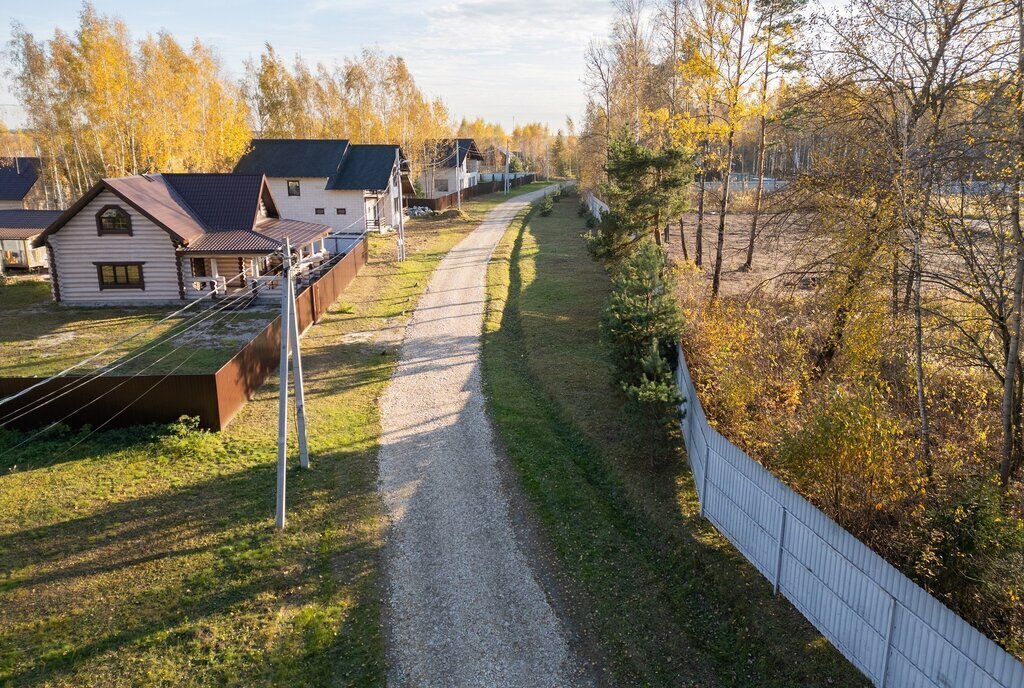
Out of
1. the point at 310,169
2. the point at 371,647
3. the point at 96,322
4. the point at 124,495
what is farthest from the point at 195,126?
the point at 371,647

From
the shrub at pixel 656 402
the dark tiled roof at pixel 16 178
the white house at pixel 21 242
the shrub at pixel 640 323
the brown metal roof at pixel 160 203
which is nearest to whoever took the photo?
the shrub at pixel 656 402

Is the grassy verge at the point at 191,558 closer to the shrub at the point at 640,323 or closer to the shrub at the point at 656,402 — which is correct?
the shrub at the point at 656,402

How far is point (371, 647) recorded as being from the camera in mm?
9562

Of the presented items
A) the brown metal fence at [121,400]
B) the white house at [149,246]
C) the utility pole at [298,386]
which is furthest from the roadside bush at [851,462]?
the white house at [149,246]

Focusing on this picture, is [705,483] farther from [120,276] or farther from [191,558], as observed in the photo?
[120,276]

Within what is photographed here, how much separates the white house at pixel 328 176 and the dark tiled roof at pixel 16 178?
60.7 feet

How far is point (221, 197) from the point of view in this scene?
100ft

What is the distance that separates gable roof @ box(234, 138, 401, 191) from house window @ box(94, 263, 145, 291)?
17.8 meters

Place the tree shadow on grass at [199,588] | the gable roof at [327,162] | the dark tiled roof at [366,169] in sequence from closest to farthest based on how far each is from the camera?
1. the tree shadow on grass at [199,588]
2. the dark tiled roof at [366,169]
3. the gable roof at [327,162]

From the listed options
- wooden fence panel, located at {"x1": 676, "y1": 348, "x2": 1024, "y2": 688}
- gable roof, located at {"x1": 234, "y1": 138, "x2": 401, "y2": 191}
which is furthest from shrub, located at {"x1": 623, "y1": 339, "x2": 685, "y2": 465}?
gable roof, located at {"x1": 234, "y1": 138, "x2": 401, "y2": 191}

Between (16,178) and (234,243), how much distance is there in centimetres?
3550

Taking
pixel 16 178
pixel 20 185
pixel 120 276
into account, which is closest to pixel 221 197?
pixel 120 276

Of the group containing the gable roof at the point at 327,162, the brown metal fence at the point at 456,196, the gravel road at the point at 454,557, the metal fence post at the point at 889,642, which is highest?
the gable roof at the point at 327,162

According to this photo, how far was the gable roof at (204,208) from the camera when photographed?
1058 inches
